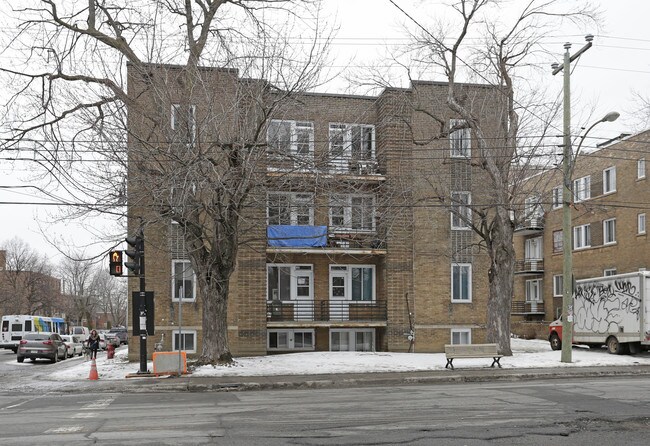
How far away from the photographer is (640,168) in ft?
109

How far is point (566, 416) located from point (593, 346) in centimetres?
1990

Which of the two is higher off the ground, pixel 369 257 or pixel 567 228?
pixel 567 228

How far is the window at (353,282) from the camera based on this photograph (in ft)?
93.5

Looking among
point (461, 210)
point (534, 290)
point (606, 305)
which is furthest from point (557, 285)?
point (461, 210)

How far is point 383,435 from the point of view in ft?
30.7

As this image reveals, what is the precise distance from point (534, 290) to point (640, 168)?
1421 centimetres

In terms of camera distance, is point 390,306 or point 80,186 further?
point 390,306

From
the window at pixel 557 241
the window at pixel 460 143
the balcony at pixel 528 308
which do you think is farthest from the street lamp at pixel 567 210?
the balcony at pixel 528 308

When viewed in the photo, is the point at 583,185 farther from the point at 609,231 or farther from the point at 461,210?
the point at 461,210

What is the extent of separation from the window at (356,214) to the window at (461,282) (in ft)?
17.1

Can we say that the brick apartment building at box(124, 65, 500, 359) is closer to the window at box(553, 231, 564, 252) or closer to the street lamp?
the street lamp

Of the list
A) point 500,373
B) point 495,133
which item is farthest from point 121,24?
point 500,373

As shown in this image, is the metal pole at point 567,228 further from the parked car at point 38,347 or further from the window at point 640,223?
the parked car at point 38,347

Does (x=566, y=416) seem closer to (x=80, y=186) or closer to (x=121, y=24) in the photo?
(x=80, y=186)
